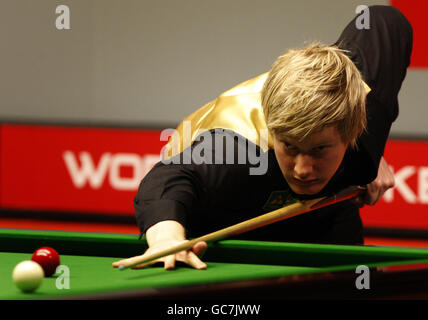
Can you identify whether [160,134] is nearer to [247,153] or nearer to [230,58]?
[230,58]

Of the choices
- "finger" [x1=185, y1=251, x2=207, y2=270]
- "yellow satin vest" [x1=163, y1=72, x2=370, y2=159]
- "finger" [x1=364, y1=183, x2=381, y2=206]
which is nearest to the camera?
"finger" [x1=185, y1=251, x2=207, y2=270]

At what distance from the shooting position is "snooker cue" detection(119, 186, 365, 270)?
196cm

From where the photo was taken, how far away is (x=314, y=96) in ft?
7.11

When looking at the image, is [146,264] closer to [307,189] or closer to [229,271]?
[229,271]

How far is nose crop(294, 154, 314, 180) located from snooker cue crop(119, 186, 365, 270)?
0.63 ft

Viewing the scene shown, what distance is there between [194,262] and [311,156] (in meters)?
0.49

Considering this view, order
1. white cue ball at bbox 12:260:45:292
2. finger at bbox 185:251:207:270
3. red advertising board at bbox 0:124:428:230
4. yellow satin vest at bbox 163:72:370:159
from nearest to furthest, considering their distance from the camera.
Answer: white cue ball at bbox 12:260:45:292 → finger at bbox 185:251:207:270 → yellow satin vest at bbox 163:72:370:159 → red advertising board at bbox 0:124:428:230

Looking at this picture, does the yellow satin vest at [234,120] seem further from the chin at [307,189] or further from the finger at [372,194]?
the finger at [372,194]

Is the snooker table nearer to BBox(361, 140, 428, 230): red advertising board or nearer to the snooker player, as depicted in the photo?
the snooker player

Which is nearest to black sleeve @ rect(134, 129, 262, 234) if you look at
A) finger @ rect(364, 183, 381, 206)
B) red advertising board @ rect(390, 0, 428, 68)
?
finger @ rect(364, 183, 381, 206)
